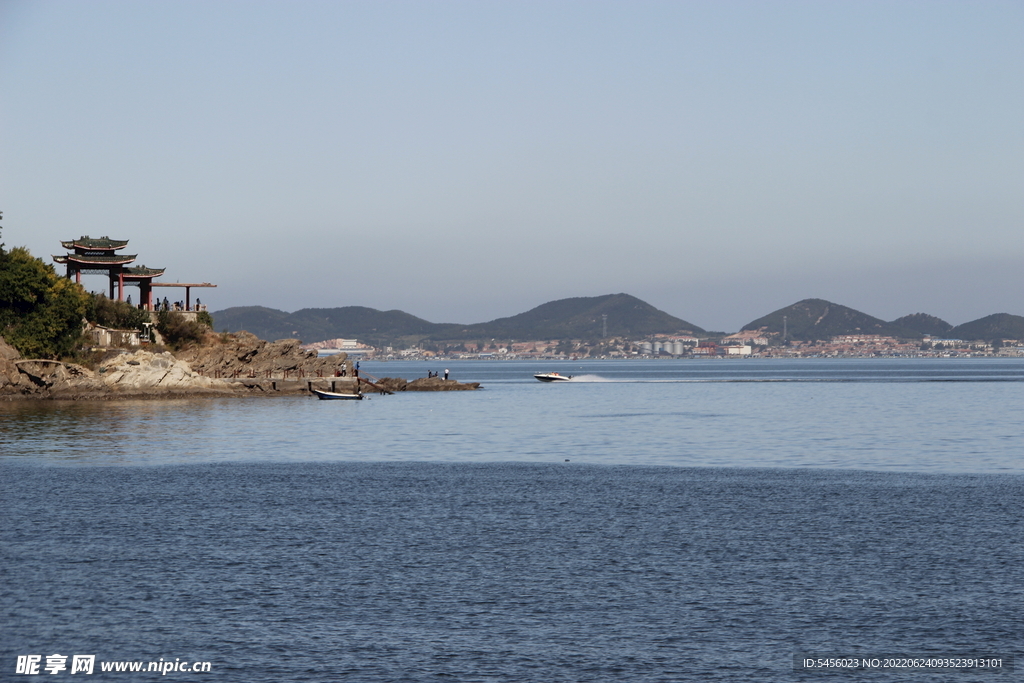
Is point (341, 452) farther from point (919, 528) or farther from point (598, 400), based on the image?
point (598, 400)

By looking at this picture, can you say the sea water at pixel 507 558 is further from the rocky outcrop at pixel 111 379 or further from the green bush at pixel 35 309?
the green bush at pixel 35 309

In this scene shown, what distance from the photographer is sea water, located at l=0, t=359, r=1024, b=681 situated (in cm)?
1877

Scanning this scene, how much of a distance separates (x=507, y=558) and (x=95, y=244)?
334ft

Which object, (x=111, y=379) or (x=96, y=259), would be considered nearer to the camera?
(x=111, y=379)

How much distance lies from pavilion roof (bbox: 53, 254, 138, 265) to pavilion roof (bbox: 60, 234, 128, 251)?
105 centimetres

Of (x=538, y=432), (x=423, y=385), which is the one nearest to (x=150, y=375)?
(x=423, y=385)

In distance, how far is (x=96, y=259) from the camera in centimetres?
11438

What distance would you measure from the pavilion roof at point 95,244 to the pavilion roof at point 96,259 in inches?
41.3

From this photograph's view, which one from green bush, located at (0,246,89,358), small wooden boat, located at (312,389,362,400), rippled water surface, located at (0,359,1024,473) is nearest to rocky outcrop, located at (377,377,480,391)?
small wooden boat, located at (312,389,362,400)

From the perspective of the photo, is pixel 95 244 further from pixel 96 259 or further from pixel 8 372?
pixel 8 372

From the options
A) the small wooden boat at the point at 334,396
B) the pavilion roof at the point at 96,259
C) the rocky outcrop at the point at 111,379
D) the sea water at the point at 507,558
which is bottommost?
the sea water at the point at 507,558

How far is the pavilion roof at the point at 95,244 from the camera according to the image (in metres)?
114

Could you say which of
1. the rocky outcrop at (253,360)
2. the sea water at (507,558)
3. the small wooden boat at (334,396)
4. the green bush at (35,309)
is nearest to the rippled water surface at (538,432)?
the sea water at (507,558)

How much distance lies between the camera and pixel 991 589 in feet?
74.9
